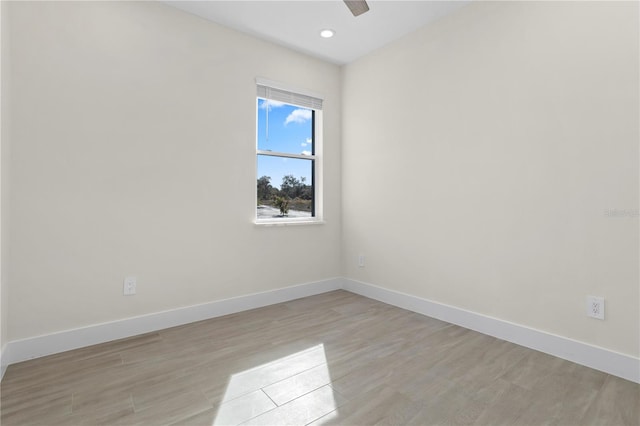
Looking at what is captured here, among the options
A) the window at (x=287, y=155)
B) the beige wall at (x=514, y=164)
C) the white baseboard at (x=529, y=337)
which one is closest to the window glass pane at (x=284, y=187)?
the window at (x=287, y=155)

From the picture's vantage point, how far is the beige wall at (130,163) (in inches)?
86.4

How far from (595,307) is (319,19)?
296 centimetres

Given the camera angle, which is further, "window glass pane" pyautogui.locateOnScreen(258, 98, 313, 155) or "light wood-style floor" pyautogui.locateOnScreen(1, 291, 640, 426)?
"window glass pane" pyautogui.locateOnScreen(258, 98, 313, 155)

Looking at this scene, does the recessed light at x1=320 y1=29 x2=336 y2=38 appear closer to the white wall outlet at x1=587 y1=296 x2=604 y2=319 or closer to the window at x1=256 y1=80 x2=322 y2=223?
the window at x1=256 y1=80 x2=322 y2=223

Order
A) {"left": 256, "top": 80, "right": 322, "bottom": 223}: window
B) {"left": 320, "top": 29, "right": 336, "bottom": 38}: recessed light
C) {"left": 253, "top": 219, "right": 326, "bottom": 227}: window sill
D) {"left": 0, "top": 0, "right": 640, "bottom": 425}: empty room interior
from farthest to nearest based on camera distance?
1. {"left": 256, "top": 80, "right": 322, "bottom": 223}: window
2. {"left": 253, "top": 219, "right": 326, "bottom": 227}: window sill
3. {"left": 320, "top": 29, "right": 336, "bottom": 38}: recessed light
4. {"left": 0, "top": 0, "right": 640, "bottom": 425}: empty room interior

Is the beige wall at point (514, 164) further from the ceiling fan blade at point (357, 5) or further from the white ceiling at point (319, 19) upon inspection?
the ceiling fan blade at point (357, 5)

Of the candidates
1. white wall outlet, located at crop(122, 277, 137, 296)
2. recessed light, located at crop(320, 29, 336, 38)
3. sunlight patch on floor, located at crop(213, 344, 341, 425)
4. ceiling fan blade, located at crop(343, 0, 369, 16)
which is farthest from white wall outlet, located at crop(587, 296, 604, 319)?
white wall outlet, located at crop(122, 277, 137, 296)

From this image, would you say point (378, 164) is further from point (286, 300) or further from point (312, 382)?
point (312, 382)

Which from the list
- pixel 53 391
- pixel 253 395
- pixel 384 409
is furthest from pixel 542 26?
pixel 53 391

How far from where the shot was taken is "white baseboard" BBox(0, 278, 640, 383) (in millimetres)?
2025

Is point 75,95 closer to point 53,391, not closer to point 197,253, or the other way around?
point 197,253

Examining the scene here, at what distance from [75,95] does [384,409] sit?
2.79 metres

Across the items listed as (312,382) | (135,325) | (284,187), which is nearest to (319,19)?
(284,187)

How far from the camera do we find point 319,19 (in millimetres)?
2895
